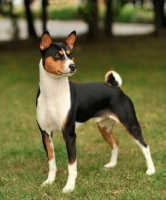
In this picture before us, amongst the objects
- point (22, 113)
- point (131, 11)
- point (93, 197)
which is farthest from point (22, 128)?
point (131, 11)

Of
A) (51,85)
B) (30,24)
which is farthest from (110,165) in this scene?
(30,24)

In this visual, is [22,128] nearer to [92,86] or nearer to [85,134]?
[85,134]

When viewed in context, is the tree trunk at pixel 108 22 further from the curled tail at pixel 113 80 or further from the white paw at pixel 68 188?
the white paw at pixel 68 188

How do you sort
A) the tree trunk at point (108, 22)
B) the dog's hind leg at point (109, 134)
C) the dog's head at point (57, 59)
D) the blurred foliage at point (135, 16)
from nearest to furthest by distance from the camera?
the dog's head at point (57, 59) < the dog's hind leg at point (109, 134) < the tree trunk at point (108, 22) < the blurred foliage at point (135, 16)

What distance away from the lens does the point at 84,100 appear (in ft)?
17.4

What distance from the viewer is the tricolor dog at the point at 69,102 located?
4.85 meters

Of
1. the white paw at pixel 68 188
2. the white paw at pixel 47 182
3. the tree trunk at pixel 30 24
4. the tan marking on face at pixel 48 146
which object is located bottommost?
the tree trunk at pixel 30 24

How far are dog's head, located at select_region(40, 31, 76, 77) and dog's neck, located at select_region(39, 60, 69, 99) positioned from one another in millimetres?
114

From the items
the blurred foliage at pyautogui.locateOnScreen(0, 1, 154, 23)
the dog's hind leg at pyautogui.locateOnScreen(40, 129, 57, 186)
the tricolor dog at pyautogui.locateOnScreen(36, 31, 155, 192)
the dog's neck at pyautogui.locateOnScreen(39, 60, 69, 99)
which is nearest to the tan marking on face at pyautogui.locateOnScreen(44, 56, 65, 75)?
the tricolor dog at pyautogui.locateOnScreen(36, 31, 155, 192)

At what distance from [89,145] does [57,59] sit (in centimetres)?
260

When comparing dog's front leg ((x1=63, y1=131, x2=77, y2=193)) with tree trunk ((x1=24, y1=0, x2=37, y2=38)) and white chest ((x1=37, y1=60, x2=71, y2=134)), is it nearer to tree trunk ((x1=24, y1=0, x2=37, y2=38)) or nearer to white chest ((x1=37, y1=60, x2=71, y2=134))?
white chest ((x1=37, y1=60, x2=71, y2=134))

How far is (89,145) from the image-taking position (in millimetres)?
7066

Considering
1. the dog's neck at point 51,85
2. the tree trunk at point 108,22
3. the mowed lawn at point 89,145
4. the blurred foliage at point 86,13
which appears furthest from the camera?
the tree trunk at point 108,22

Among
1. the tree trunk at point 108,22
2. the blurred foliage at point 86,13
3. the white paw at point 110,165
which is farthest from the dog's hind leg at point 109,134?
the tree trunk at point 108,22
